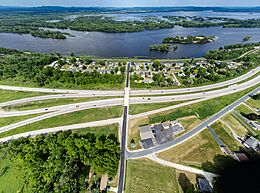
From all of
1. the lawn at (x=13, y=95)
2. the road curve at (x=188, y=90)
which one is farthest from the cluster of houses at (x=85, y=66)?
the lawn at (x=13, y=95)

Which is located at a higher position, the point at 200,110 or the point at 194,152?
the point at 200,110

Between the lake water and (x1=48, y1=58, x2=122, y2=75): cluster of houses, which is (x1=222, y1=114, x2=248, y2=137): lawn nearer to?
(x1=48, y1=58, x2=122, y2=75): cluster of houses

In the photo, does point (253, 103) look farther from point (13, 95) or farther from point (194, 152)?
point (13, 95)

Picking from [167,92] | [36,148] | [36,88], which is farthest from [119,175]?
[36,88]

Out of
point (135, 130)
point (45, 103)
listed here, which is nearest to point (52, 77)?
point (45, 103)

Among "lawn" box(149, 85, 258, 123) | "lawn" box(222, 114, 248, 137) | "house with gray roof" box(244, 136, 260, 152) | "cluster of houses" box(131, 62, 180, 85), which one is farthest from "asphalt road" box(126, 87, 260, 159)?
"cluster of houses" box(131, 62, 180, 85)

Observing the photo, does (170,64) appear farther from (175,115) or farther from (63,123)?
(63,123)
